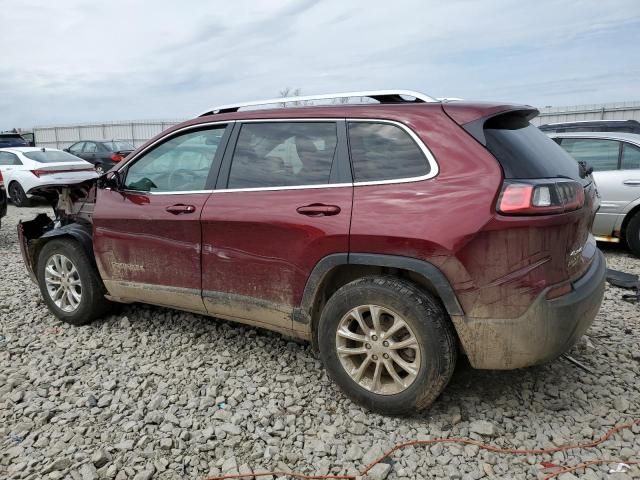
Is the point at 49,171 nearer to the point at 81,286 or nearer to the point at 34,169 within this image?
the point at 34,169

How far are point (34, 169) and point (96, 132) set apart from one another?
19.6 meters

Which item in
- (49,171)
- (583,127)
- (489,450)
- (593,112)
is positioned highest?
(593,112)

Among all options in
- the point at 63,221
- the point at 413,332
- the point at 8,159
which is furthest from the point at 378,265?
the point at 8,159

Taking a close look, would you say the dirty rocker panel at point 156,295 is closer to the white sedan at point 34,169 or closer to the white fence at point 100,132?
the white sedan at point 34,169

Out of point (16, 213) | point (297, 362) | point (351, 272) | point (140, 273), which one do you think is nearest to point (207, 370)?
point (297, 362)

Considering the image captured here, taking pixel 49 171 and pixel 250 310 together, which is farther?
pixel 49 171

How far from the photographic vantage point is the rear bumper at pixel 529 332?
2.52 meters

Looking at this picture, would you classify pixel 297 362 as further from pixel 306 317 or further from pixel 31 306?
pixel 31 306

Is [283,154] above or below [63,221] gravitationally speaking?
above

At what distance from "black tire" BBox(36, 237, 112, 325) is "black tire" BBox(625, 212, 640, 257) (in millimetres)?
6058

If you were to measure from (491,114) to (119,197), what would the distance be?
2744mm

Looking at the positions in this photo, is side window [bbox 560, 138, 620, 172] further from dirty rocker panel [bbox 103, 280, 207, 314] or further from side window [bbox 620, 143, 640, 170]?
dirty rocker panel [bbox 103, 280, 207, 314]

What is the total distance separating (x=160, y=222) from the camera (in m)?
3.59

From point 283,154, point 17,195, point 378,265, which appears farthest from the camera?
point 17,195
